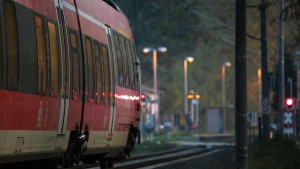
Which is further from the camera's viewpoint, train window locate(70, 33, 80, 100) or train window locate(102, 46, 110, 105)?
train window locate(102, 46, 110, 105)

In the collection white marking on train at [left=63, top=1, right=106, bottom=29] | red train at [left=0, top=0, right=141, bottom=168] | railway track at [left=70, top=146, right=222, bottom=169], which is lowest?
railway track at [left=70, top=146, right=222, bottom=169]

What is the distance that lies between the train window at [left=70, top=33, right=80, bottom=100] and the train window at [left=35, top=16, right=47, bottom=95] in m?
1.84

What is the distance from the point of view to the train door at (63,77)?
1603 cm

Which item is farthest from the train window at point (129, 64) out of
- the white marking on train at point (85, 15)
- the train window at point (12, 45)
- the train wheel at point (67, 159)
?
the train window at point (12, 45)

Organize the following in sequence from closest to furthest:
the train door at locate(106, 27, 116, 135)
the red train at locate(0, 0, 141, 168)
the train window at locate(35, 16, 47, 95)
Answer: the red train at locate(0, 0, 141, 168)
the train window at locate(35, 16, 47, 95)
the train door at locate(106, 27, 116, 135)

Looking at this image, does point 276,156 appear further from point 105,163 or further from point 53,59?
point 53,59

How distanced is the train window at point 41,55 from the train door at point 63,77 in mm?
992

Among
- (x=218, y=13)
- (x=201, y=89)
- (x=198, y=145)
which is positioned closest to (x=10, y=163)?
(x=198, y=145)

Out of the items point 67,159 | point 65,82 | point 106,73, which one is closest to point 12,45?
point 65,82

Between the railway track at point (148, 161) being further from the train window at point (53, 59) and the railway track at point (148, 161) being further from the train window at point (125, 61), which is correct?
the train window at point (53, 59)

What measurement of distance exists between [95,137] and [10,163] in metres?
4.43

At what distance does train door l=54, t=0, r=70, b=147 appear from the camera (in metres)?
16.0

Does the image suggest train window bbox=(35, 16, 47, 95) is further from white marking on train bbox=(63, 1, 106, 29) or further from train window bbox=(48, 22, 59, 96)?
white marking on train bbox=(63, 1, 106, 29)

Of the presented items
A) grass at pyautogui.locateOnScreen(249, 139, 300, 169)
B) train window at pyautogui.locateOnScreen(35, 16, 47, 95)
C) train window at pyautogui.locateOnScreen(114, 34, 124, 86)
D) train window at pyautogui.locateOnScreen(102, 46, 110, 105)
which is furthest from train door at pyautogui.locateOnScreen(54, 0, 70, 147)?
grass at pyautogui.locateOnScreen(249, 139, 300, 169)
